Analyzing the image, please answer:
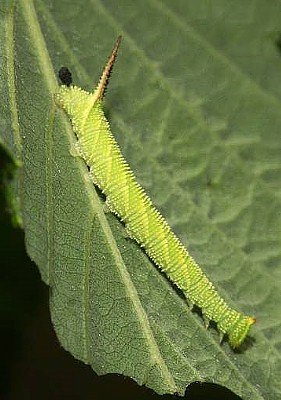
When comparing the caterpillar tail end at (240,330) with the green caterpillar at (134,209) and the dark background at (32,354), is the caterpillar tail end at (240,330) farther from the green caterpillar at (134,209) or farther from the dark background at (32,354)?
the dark background at (32,354)

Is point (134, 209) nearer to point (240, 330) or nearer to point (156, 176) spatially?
point (156, 176)

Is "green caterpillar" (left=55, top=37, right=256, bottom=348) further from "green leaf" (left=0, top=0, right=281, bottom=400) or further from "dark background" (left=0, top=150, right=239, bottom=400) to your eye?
"dark background" (left=0, top=150, right=239, bottom=400)

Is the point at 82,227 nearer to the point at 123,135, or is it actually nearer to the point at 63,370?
the point at 123,135

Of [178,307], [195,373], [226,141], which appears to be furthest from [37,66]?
[195,373]

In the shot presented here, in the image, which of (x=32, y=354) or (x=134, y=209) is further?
(x=32, y=354)

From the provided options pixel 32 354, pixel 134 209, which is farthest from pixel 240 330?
pixel 32 354
